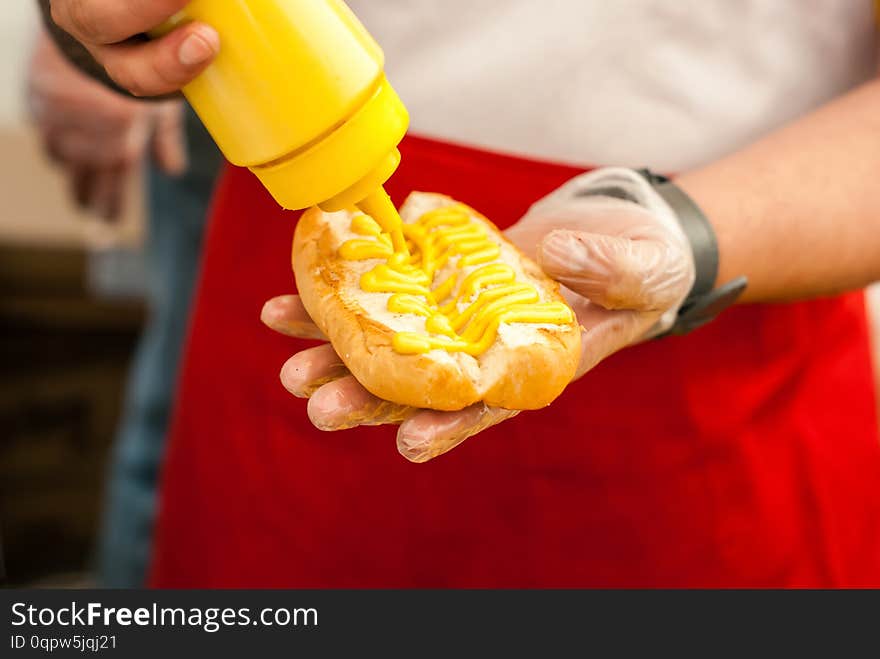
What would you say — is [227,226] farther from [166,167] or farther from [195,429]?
[166,167]

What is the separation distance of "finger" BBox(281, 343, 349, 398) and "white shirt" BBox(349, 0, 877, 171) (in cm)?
35

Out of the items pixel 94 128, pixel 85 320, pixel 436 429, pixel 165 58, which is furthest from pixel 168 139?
pixel 436 429

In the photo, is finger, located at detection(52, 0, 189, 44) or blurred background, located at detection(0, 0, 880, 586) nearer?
finger, located at detection(52, 0, 189, 44)

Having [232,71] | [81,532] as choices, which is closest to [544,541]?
[232,71]

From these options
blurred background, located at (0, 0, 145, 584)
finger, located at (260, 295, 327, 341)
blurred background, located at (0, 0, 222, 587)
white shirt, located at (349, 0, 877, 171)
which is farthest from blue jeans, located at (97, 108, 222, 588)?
finger, located at (260, 295, 327, 341)

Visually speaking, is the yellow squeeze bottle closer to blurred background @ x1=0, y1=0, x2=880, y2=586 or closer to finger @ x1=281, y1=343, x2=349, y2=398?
finger @ x1=281, y1=343, x2=349, y2=398

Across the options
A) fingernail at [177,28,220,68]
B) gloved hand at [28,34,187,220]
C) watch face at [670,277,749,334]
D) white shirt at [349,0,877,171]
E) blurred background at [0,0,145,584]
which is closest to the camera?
fingernail at [177,28,220,68]

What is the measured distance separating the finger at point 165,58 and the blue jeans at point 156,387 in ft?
3.12

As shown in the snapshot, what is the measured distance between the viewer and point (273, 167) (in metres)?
0.60

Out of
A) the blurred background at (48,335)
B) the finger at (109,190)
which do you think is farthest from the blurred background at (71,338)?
the finger at (109,190)

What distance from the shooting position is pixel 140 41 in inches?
25.4

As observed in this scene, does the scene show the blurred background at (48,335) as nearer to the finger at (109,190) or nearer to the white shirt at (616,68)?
the finger at (109,190)

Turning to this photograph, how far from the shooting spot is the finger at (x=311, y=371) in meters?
0.68

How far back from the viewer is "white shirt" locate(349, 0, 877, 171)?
91 centimetres
